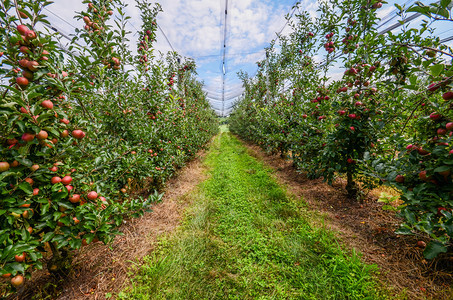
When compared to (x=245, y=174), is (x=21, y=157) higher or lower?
higher

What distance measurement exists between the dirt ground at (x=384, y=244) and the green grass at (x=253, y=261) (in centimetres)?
18

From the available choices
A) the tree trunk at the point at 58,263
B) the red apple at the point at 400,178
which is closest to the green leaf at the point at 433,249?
the red apple at the point at 400,178

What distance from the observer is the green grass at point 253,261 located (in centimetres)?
152

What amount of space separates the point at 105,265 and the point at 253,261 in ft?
5.62

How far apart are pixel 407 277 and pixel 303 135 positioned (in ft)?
8.97

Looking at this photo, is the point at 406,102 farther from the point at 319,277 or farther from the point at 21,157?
the point at 21,157

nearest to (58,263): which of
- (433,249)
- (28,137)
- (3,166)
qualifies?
(3,166)

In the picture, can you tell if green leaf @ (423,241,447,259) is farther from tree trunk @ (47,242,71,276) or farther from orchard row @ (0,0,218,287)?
tree trunk @ (47,242,71,276)

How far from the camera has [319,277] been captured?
1587 mm

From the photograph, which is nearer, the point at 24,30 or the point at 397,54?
the point at 24,30

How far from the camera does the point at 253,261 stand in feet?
6.18

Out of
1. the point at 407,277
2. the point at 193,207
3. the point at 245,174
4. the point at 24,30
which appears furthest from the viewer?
the point at 245,174

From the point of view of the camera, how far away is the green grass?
1517 millimetres

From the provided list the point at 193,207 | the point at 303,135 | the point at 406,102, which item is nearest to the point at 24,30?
the point at 193,207
